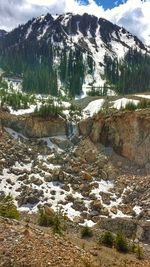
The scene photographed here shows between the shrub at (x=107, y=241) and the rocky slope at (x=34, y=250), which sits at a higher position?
the rocky slope at (x=34, y=250)

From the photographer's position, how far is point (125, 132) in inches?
2537

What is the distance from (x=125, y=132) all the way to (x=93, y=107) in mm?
22871

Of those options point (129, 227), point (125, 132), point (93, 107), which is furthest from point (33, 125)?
point (129, 227)

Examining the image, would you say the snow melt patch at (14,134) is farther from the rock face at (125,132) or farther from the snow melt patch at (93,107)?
the snow melt patch at (93,107)

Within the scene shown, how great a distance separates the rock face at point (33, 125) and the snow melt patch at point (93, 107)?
11.4 meters

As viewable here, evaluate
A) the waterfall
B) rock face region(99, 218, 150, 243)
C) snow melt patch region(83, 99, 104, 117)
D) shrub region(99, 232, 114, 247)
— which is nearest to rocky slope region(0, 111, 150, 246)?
rock face region(99, 218, 150, 243)

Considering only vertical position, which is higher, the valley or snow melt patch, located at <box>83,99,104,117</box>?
snow melt patch, located at <box>83,99,104,117</box>

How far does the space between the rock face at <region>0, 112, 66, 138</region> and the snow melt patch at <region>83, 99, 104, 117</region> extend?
37.5 feet

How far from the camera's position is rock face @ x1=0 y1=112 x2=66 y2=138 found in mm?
67188

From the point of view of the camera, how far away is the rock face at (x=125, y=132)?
61.8m

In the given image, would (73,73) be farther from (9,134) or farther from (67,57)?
(9,134)

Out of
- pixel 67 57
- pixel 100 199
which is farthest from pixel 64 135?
pixel 67 57

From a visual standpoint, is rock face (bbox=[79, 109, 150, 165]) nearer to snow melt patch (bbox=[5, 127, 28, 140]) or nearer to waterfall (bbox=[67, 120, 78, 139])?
waterfall (bbox=[67, 120, 78, 139])

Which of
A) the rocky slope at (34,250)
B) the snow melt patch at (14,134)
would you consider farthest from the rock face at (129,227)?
the snow melt patch at (14,134)
